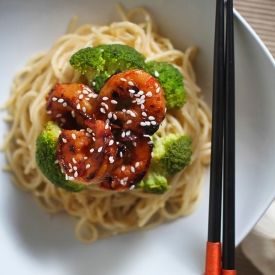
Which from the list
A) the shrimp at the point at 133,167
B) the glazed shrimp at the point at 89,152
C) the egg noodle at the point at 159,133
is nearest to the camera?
the glazed shrimp at the point at 89,152

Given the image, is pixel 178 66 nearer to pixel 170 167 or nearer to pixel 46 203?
pixel 170 167

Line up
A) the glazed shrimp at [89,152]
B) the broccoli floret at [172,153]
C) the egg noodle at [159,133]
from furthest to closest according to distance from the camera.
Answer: the egg noodle at [159,133]
the broccoli floret at [172,153]
the glazed shrimp at [89,152]

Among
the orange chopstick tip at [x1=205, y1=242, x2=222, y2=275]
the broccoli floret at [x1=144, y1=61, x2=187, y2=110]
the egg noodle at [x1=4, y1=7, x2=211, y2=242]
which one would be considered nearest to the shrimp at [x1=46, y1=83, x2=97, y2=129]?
the egg noodle at [x1=4, y1=7, x2=211, y2=242]

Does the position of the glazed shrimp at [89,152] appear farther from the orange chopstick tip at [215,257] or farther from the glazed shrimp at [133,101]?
the orange chopstick tip at [215,257]

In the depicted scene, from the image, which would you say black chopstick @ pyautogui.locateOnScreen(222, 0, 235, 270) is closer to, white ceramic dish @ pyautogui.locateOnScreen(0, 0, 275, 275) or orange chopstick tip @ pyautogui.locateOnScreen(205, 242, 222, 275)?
orange chopstick tip @ pyautogui.locateOnScreen(205, 242, 222, 275)

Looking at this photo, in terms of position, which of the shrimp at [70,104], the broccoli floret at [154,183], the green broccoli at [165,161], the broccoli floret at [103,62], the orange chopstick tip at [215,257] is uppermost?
the broccoli floret at [103,62]

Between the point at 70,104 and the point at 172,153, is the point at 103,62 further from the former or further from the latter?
the point at 172,153

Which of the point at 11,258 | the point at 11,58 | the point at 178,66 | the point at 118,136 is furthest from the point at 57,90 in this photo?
the point at 11,258

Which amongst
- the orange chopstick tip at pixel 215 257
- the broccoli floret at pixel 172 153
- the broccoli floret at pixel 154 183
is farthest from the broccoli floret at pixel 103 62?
the orange chopstick tip at pixel 215 257
